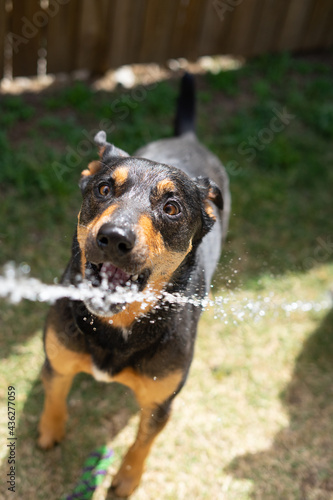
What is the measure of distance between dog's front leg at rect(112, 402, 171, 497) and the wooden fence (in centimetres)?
421

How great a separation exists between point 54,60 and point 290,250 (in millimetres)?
3413

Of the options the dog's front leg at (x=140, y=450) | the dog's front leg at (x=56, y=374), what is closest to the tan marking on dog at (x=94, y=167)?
the dog's front leg at (x=56, y=374)

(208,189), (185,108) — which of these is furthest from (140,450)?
(185,108)

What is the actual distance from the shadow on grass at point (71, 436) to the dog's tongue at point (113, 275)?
1.61 meters

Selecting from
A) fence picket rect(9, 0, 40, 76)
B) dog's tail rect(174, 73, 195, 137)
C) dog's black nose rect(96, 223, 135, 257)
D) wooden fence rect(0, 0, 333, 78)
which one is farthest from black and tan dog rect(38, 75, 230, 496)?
wooden fence rect(0, 0, 333, 78)

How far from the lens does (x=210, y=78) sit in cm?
665

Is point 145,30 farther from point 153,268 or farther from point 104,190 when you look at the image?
point 153,268

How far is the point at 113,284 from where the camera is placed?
2451 millimetres

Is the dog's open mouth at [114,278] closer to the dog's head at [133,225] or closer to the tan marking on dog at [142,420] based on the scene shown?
the dog's head at [133,225]

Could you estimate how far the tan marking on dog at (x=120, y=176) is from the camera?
8.36ft

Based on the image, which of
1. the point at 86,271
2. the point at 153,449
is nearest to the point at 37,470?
the point at 153,449

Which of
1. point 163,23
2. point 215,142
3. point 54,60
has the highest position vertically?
point 163,23

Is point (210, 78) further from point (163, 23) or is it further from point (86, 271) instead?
point (86, 271)

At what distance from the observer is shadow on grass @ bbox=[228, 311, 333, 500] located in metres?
3.71
